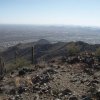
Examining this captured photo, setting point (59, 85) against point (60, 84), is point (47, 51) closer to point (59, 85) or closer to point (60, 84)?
point (60, 84)

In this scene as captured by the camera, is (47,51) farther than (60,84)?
Yes

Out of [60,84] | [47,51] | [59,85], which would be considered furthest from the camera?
[47,51]

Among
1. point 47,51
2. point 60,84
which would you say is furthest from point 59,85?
point 47,51

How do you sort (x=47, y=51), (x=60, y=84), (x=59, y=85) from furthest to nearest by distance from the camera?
(x=47, y=51) → (x=60, y=84) → (x=59, y=85)

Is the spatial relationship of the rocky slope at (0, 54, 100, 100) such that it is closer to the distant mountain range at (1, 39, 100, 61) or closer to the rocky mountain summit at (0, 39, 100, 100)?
the rocky mountain summit at (0, 39, 100, 100)

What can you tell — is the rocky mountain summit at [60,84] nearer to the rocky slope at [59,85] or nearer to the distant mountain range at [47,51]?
the rocky slope at [59,85]

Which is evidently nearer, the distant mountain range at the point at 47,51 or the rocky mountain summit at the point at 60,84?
the rocky mountain summit at the point at 60,84

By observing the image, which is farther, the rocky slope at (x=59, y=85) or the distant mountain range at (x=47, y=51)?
the distant mountain range at (x=47, y=51)

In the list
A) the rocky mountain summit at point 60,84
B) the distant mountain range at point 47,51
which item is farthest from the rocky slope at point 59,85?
the distant mountain range at point 47,51

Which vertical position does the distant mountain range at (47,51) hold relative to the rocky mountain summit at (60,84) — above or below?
below

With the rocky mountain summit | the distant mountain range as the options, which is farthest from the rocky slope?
the distant mountain range

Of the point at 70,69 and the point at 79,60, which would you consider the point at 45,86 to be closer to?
the point at 70,69
